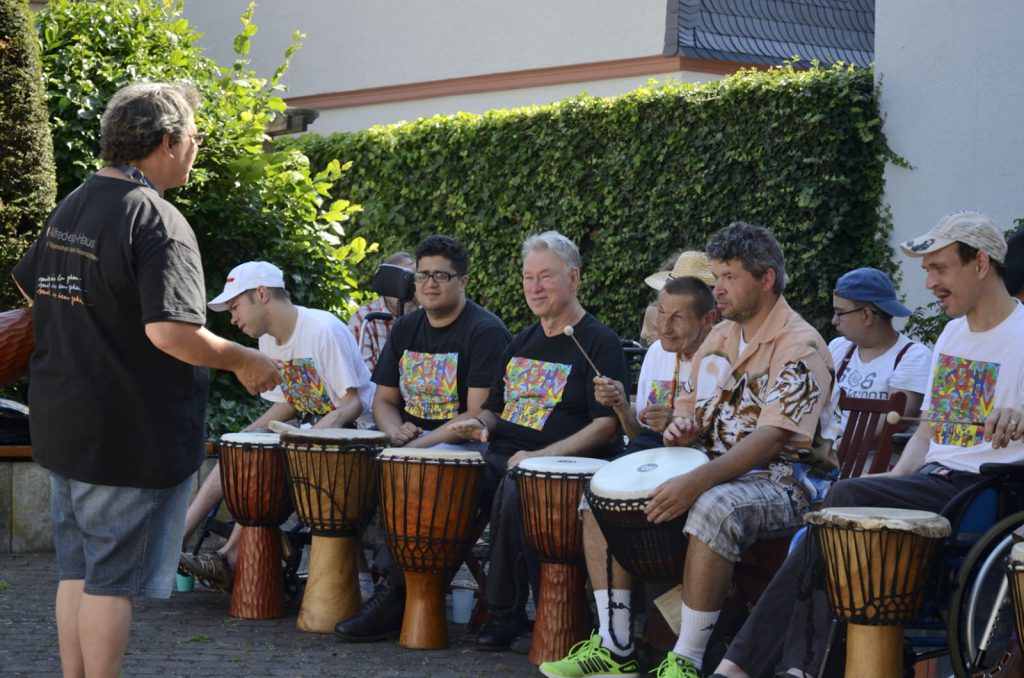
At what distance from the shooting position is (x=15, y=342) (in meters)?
3.94

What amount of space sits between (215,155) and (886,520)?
20.2 feet

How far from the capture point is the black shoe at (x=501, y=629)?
5566mm

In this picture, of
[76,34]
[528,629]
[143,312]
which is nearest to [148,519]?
[143,312]

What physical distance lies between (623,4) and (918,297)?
717 cm

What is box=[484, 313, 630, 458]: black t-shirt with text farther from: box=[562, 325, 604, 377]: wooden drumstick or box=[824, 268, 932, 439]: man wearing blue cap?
box=[824, 268, 932, 439]: man wearing blue cap

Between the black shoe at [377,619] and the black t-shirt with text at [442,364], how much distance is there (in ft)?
2.71

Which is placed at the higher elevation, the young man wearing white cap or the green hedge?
the green hedge

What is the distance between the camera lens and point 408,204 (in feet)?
40.3

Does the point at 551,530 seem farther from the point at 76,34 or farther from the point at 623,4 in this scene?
the point at 623,4

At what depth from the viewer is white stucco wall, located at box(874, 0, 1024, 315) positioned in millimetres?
9102

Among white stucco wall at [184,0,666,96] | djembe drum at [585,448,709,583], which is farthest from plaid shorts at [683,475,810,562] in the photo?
white stucco wall at [184,0,666,96]

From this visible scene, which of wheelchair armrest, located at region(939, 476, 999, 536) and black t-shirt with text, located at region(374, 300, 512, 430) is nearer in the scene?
wheelchair armrest, located at region(939, 476, 999, 536)

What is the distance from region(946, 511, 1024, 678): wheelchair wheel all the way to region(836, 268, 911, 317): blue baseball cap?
82.8 inches

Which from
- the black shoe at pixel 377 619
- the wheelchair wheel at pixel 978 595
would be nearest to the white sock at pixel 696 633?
the wheelchair wheel at pixel 978 595
